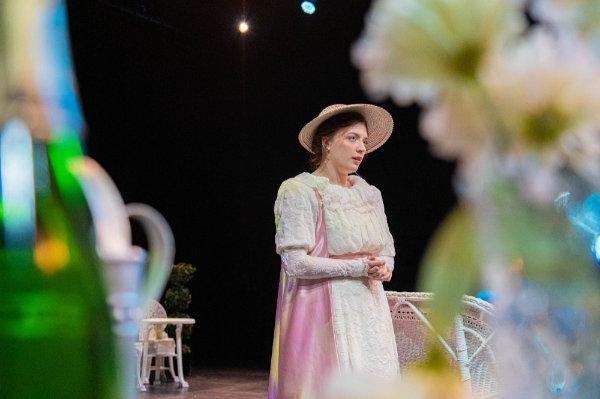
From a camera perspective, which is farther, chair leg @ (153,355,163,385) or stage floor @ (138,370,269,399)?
chair leg @ (153,355,163,385)

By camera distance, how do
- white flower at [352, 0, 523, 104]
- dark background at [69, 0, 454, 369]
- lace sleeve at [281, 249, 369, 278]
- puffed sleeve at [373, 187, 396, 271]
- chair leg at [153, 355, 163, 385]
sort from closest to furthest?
white flower at [352, 0, 523, 104] < lace sleeve at [281, 249, 369, 278] < puffed sleeve at [373, 187, 396, 271] < dark background at [69, 0, 454, 369] < chair leg at [153, 355, 163, 385]

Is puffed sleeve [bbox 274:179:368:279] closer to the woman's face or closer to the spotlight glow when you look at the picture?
the woman's face

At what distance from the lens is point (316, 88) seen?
6875 mm

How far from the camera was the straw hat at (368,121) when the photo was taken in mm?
1917

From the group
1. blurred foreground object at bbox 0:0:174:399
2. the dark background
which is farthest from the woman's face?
the dark background

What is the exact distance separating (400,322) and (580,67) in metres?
2.09

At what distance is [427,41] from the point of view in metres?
0.23

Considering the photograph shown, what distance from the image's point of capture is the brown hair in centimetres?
191

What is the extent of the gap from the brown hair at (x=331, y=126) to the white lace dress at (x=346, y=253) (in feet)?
0.42

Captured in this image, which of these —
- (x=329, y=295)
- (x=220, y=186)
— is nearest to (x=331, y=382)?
(x=329, y=295)

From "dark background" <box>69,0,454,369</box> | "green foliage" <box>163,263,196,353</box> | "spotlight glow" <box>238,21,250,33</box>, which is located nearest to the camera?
"dark background" <box>69,0,454,369</box>

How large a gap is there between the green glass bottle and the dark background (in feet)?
19.1

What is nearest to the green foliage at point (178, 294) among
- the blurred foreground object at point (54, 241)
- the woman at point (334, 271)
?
the woman at point (334, 271)

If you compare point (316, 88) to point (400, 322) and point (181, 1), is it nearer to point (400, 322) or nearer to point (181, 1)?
point (181, 1)
